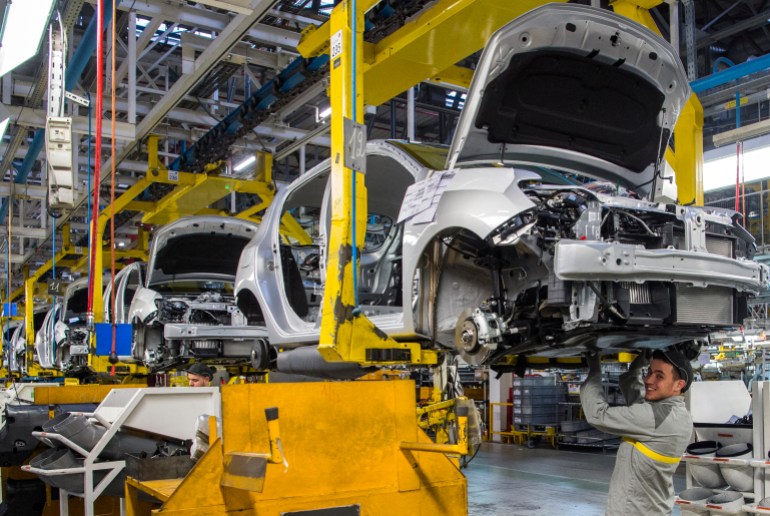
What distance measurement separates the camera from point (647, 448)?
309 cm

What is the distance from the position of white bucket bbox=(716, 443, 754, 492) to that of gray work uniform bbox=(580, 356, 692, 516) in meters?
2.33

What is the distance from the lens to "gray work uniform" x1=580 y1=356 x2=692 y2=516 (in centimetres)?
307

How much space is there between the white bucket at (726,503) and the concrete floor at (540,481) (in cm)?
197

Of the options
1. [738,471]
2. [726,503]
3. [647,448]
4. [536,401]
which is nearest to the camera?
[647,448]

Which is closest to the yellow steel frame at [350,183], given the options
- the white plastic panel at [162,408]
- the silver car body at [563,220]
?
the silver car body at [563,220]

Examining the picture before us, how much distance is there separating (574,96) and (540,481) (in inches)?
229

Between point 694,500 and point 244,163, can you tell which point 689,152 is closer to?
point 694,500

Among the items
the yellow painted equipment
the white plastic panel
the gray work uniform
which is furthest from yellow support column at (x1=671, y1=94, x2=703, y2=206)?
the white plastic panel

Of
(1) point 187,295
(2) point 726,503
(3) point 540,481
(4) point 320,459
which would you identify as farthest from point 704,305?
(1) point 187,295

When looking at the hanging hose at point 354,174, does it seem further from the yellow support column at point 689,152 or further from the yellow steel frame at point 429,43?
the yellow support column at point 689,152

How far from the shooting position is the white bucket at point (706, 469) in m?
5.41

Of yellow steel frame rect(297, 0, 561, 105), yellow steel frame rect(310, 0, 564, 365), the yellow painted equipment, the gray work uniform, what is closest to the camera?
the yellow painted equipment

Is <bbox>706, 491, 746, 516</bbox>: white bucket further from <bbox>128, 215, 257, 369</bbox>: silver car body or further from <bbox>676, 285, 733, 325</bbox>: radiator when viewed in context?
<bbox>128, 215, 257, 369</bbox>: silver car body

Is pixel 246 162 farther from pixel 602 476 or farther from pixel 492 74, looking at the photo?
pixel 492 74
